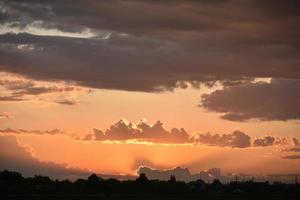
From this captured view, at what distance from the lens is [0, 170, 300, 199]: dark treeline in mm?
150000

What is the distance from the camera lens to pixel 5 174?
573ft

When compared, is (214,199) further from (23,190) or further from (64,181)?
(64,181)

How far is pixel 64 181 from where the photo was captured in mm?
174250

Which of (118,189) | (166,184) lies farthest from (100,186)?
(166,184)

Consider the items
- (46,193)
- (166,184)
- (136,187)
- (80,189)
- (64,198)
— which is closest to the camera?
(64,198)

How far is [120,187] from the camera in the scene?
6535 inches

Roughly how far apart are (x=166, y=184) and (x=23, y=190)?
5226 cm

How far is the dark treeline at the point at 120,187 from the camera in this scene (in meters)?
150

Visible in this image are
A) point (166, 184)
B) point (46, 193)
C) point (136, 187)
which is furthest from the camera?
point (166, 184)

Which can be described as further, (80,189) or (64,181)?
(64,181)

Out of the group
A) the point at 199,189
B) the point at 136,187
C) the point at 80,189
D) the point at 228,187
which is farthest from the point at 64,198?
the point at 228,187

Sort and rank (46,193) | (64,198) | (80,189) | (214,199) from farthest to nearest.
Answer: (80,189) < (46,193) < (214,199) < (64,198)

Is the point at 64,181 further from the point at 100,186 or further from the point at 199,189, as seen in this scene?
the point at 199,189

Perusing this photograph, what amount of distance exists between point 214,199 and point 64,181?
58.8m
